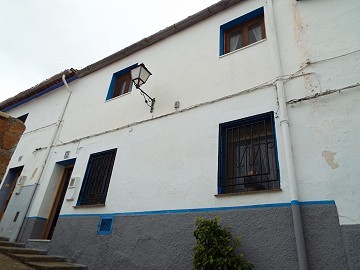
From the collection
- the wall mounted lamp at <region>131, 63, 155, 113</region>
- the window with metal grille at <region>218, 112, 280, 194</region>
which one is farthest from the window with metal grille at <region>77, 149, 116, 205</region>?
the window with metal grille at <region>218, 112, 280, 194</region>

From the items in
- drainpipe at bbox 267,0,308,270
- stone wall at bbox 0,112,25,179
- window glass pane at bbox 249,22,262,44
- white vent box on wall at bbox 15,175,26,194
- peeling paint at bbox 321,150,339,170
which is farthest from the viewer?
white vent box on wall at bbox 15,175,26,194

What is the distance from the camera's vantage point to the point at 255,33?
568 cm

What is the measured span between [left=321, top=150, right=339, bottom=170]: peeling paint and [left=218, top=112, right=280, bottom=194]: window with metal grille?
26.6 inches

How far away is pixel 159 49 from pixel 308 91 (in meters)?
4.51

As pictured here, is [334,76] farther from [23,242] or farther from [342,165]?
[23,242]

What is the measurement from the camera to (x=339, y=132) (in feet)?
11.5

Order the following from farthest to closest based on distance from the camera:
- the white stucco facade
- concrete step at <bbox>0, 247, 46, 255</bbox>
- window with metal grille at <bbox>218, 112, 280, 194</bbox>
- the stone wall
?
concrete step at <bbox>0, 247, 46, 255</bbox>
window with metal grille at <bbox>218, 112, 280, 194</bbox>
the white stucco facade
the stone wall

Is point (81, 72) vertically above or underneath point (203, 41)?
above

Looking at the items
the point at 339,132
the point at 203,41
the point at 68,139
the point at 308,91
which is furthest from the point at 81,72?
the point at 339,132

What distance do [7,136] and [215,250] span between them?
2.73m

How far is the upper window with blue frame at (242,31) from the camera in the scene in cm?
565

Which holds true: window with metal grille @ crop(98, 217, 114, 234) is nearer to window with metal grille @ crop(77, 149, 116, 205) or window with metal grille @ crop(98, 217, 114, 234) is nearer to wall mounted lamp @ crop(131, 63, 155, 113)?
window with metal grille @ crop(77, 149, 116, 205)

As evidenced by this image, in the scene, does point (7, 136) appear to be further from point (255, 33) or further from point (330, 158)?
point (255, 33)

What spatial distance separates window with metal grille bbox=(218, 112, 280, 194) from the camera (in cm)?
400
